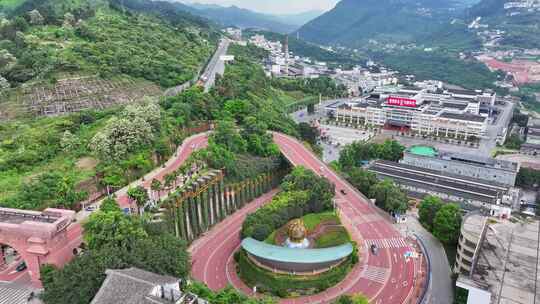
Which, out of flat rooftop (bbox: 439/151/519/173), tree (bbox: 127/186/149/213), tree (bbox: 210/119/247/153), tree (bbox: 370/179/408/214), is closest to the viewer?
tree (bbox: 127/186/149/213)

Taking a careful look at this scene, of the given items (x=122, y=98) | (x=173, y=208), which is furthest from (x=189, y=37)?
(x=173, y=208)

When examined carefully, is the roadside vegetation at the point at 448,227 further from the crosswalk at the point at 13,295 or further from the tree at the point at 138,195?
the crosswalk at the point at 13,295

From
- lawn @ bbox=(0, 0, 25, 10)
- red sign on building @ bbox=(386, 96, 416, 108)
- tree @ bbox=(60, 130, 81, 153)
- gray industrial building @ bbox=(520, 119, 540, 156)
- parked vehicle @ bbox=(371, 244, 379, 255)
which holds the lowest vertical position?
parked vehicle @ bbox=(371, 244, 379, 255)

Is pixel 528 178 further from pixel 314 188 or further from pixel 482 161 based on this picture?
pixel 314 188

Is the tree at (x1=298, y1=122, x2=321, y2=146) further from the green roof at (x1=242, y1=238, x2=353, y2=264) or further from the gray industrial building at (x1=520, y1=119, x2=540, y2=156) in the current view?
the gray industrial building at (x1=520, y1=119, x2=540, y2=156)

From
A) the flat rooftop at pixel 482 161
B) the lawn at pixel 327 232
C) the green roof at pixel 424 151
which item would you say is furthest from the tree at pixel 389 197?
the green roof at pixel 424 151

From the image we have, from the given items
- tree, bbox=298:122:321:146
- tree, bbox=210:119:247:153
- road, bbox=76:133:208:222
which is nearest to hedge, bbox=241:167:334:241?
tree, bbox=210:119:247:153
